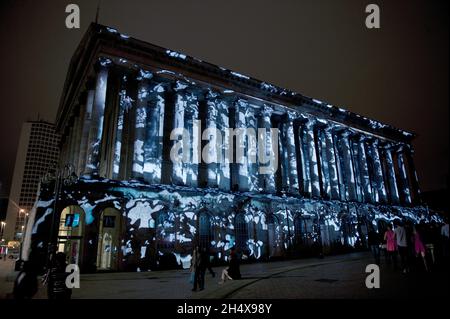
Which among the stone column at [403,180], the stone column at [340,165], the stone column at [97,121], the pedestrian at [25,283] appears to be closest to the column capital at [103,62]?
the stone column at [97,121]

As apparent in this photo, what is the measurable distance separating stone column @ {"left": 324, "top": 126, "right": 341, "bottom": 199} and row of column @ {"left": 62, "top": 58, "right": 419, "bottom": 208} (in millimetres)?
130

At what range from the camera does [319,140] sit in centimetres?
3909

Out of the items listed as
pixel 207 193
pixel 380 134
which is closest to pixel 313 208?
pixel 207 193

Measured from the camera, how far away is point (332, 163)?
38.6m

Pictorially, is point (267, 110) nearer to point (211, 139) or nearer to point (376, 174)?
point (211, 139)

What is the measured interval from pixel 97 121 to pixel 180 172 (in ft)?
25.3

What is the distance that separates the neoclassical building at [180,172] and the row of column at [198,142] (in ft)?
0.36

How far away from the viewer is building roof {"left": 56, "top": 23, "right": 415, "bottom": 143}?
2403 cm

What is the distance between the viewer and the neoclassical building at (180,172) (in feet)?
67.2

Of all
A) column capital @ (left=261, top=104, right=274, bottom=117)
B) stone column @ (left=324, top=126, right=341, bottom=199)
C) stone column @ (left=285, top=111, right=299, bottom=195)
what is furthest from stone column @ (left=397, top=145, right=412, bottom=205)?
column capital @ (left=261, top=104, right=274, bottom=117)

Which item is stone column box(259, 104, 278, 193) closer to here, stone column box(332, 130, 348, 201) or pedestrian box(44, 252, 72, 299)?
stone column box(332, 130, 348, 201)

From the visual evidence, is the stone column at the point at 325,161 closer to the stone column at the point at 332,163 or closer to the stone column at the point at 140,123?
the stone column at the point at 332,163

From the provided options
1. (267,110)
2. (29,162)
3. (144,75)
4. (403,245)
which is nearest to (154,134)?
(144,75)
